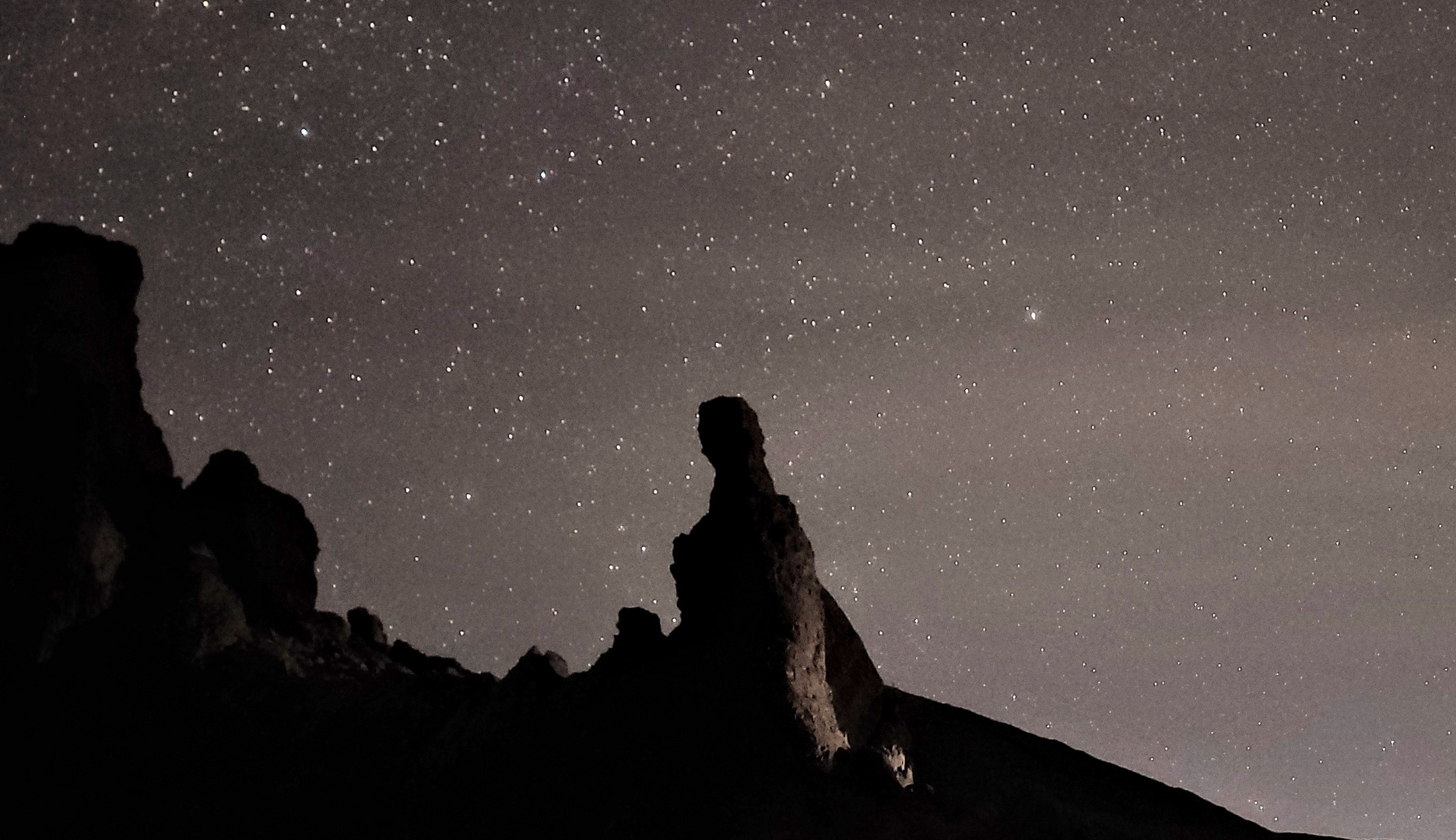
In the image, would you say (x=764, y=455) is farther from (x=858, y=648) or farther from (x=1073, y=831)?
(x=1073, y=831)

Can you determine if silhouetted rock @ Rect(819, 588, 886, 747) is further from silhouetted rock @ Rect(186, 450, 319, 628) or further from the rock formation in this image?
silhouetted rock @ Rect(186, 450, 319, 628)

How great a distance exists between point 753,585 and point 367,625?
11578 mm

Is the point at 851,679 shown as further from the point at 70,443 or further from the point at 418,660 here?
the point at 70,443

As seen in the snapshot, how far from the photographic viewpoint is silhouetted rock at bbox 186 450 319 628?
2738 cm

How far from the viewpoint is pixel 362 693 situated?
2455 cm

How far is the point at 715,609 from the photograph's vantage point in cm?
2361

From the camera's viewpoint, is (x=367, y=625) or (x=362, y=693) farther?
(x=367, y=625)

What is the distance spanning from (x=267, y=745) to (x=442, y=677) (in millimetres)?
3180

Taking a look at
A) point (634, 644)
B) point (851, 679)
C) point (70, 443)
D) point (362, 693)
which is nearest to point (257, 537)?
point (70, 443)

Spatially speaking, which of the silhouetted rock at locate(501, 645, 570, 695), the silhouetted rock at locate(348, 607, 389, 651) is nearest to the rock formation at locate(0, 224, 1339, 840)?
the silhouetted rock at locate(501, 645, 570, 695)

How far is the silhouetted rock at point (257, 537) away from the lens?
27.4 meters

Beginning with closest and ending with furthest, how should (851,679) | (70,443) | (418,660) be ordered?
(70,443), (851,679), (418,660)

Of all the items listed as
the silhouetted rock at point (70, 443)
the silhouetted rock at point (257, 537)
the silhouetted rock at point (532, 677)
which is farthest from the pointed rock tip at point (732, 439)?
the silhouetted rock at point (70, 443)

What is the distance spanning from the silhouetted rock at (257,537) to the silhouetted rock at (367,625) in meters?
2.74
